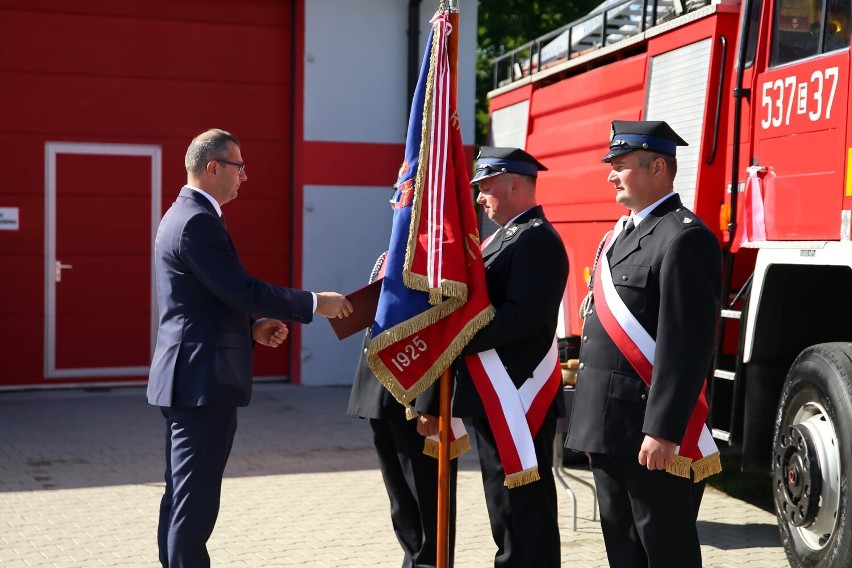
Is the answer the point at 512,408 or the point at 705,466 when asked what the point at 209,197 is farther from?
the point at 705,466

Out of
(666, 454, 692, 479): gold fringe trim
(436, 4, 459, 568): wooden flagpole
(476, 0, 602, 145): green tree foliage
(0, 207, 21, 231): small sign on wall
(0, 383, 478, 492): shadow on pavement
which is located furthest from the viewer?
(476, 0, 602, 145): green tree foliage

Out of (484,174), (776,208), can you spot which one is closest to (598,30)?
(776,208)

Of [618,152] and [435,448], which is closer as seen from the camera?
[618,152]

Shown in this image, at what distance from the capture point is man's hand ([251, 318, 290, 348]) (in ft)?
15.7

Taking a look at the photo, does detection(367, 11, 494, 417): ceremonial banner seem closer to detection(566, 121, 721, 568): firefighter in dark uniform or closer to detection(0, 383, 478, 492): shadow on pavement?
detection(566, 121, 721, 568): firefighter in dark uniform

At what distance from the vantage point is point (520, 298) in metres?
4.38

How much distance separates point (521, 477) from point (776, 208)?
74.3 inches

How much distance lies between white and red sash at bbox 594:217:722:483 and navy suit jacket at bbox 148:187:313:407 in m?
1.25

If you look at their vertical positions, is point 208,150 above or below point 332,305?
above

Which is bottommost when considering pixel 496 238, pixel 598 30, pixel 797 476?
pixel 797 476

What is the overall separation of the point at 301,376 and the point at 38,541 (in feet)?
18.9

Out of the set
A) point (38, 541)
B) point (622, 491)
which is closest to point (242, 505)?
point (38, 541)

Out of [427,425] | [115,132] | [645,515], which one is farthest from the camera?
[115,132]

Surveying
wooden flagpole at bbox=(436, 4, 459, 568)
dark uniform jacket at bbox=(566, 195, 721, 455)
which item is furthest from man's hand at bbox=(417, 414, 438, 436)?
dark uniform jacket at bbox=(566, 195, 721, 455)
